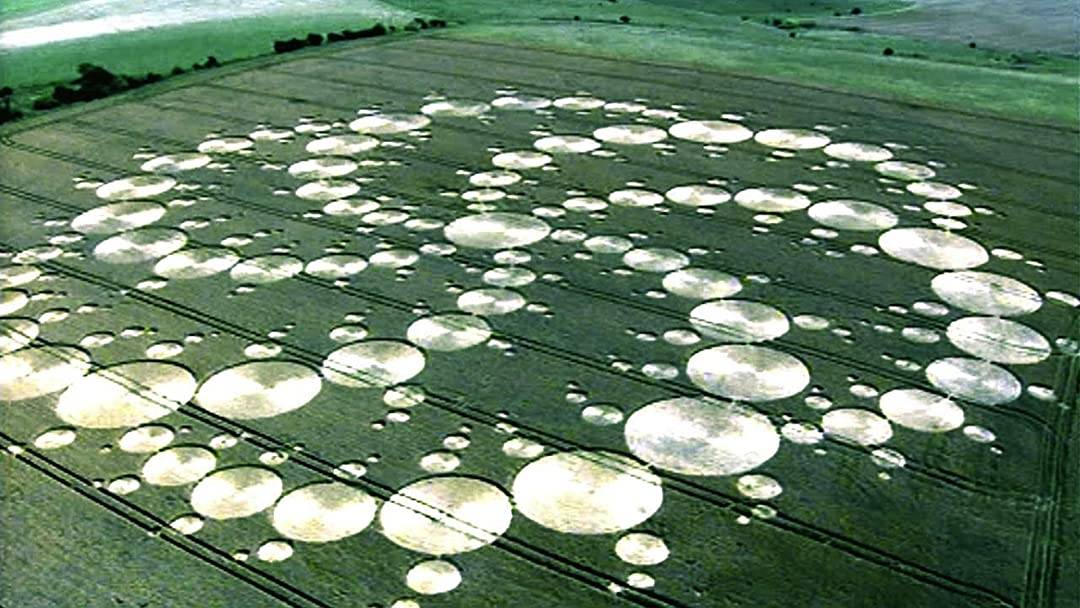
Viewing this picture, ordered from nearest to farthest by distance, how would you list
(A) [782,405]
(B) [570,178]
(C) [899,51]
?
1. (A) [782,405]
2. (B) [570,178]
3. (C) [899,51]

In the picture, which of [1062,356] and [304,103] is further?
[304,103]

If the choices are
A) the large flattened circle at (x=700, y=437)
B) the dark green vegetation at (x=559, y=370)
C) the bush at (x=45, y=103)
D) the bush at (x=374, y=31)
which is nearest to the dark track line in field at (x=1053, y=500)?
the dark green vegetation at (x=559, y=370)

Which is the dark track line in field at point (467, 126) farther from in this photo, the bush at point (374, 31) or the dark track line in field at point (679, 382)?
the dark track line in field at point (679, 382)

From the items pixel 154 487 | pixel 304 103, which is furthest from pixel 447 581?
pixel 304 103

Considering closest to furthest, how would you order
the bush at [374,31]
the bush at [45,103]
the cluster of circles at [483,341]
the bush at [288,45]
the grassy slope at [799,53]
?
the cluster of circles at [483,341] < the bush at [45,103] < the grassy slope at [799,53] < the bush at [288,45] < the bush at [374,31]

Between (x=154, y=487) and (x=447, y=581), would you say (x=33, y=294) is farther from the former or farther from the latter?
(x=447, y=581)
